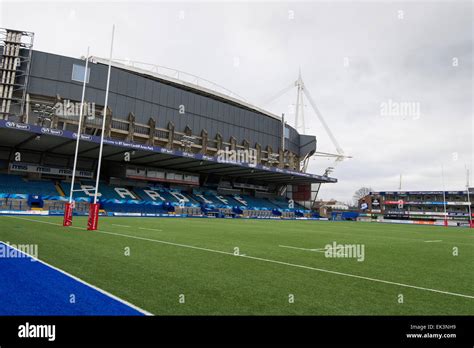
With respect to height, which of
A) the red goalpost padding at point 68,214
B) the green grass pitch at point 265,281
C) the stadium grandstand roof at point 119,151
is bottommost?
the green grass pitch at point 265,281

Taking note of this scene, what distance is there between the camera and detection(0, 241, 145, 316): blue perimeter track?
4289 millimetres

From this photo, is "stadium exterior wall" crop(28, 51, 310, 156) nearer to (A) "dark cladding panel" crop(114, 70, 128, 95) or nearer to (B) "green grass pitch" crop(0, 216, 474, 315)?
(A) "dark cladding panel" crop(114, 70, 128, 95)

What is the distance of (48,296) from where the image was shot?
4.90m

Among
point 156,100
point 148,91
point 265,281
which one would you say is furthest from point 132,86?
point 265,281

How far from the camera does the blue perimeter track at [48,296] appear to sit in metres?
4.29

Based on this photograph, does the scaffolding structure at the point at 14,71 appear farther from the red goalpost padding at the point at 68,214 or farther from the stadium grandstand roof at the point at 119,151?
the red goalpost padding at the point at 68,214

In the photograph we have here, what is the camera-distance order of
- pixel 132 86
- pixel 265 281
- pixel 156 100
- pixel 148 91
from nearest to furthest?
pixel 265 281 → pixel 132 86 → pixel 148 91 → pixel 156 100

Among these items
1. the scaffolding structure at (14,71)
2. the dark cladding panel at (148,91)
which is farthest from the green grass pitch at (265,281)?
the dark cladding panel at (148,91)

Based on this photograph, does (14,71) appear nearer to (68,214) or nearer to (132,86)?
(132,86)

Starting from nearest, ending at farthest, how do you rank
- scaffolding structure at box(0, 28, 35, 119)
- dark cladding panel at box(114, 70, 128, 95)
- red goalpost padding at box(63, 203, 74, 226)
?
red goalpost padding at box(63, 203, 74, 226)
scaffolding structure at box(0, 28, 35, 119)
dark cladding panel at box(114, 70, 128, 95)

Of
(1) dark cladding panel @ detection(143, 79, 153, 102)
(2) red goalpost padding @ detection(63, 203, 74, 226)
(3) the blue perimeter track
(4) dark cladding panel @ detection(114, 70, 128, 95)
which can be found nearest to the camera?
(3) the blue perimeter track

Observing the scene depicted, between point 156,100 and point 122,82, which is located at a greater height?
point 122,82

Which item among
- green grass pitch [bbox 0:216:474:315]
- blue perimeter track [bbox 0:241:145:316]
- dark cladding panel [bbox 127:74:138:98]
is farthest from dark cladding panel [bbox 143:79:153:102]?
blue perimeter track [bbox 0:241:145:316]
